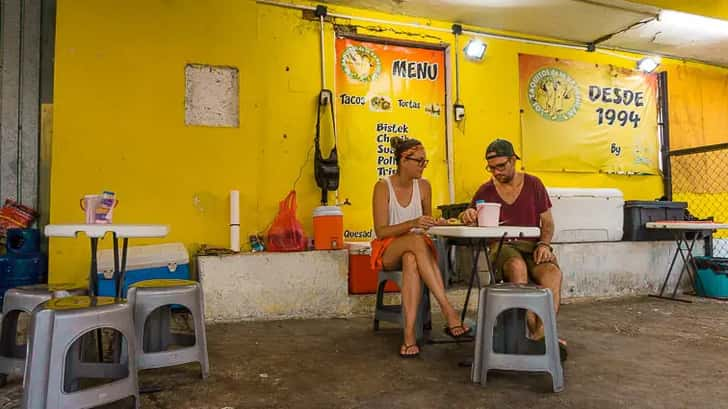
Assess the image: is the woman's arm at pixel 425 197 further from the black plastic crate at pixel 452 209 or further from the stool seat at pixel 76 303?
the stool seat at pixel 76 303

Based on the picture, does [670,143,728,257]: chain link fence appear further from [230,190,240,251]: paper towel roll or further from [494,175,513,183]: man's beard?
[230,190,240,251]: paper towel roll

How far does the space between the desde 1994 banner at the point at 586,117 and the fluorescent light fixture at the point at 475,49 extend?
59cm

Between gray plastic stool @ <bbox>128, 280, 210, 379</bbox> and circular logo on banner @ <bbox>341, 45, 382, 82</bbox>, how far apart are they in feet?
9.85

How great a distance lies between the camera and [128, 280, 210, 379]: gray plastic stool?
224 cm

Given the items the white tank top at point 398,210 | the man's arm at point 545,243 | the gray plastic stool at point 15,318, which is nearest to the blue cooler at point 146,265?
the gray plastic stool at point 15,318

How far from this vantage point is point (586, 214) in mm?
4891

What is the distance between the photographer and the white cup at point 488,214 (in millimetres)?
2418

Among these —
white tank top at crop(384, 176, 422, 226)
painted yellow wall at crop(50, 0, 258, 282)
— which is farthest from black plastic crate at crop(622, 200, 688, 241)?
painted yellow wall at crop(50, 0, 258, 282)

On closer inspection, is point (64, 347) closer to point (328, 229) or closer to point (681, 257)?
point (328, 229)

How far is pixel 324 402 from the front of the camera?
2062 mm

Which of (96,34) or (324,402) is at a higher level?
(96,34)

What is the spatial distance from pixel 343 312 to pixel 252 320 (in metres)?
0.77

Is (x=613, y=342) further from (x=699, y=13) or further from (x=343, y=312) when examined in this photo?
(x=699, y=13)

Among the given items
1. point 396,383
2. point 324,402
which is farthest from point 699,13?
point 324,402
